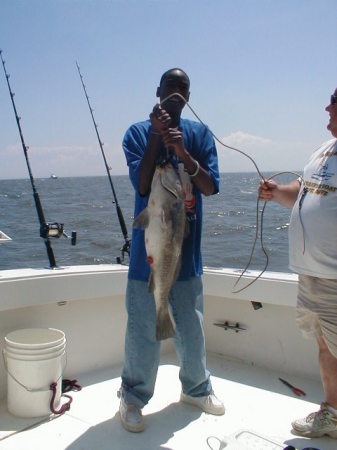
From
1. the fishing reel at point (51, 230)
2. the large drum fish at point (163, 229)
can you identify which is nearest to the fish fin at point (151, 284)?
the large drum fish at point (163, 229)

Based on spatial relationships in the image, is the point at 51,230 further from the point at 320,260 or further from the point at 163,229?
the point at 320,260

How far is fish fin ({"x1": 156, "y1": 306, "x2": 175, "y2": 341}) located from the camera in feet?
8.77

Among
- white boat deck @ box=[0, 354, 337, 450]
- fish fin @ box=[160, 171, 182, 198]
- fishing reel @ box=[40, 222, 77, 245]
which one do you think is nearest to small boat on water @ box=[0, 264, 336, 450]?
white boat deck @ box=[0, 354, 337, 450]

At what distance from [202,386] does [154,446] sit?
0.57 meters

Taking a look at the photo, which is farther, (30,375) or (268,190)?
(268,190)

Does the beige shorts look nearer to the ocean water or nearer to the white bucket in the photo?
the white bucket

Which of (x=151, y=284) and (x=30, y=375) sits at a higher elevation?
(x=151, y=284)

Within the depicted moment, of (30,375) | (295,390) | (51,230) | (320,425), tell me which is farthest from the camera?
(51,230)

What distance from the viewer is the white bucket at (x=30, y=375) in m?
3.04

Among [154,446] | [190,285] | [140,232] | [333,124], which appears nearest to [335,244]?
[333,124]

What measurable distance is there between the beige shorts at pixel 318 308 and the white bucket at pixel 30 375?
1.64m

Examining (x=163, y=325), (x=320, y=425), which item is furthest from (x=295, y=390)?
(x=163, y=325)

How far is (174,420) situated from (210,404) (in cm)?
27

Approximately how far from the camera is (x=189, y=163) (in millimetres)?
2580
